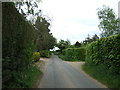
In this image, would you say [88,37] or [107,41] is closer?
[107,41]

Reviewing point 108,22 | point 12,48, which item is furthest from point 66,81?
point 108,22

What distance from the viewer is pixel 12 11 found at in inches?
273

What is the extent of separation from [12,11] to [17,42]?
4.84 feet

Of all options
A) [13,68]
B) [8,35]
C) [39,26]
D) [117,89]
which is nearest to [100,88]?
[117,89]

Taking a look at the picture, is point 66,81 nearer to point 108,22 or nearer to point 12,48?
point 12,48

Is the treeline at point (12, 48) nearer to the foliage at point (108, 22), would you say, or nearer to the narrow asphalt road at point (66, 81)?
the narrow asphalt road at point (66, 81)

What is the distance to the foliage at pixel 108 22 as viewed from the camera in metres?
31.7

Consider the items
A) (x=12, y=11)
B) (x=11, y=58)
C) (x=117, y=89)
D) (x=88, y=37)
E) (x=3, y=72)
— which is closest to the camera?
(x=3, y=72)

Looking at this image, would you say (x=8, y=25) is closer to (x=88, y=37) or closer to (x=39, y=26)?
(x=39, y=26)

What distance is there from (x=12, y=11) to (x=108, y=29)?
→ 2836 centimetres

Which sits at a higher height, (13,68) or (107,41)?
(107,41)

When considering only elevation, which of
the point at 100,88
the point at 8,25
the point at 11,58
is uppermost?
the point at 8,25

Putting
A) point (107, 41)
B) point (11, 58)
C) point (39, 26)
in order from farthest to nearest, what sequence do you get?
point (39, 26), point (107, 41), point (11, 58)

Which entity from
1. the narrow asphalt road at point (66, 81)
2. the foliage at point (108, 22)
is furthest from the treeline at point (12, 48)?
the foliage at point (108, 22)
